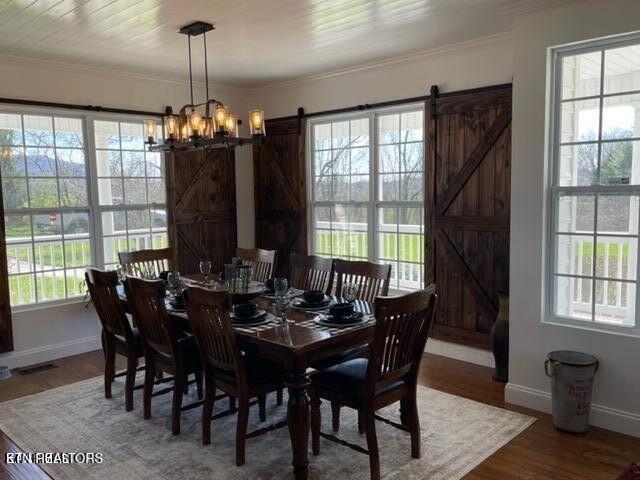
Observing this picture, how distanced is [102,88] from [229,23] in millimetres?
2055

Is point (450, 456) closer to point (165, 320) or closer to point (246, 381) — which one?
point (246, 381)

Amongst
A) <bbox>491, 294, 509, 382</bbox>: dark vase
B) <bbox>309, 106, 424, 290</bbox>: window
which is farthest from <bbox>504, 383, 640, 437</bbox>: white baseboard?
<bbox>309, 106, 424, 290</bbox>: window

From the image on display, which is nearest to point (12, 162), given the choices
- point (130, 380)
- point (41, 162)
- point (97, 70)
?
point (41, 162)

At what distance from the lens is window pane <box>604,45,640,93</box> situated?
3.18 meters

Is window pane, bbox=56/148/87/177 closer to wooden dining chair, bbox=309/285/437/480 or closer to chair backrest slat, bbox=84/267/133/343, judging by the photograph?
chair backrest slat, bbox=84/267/133/343

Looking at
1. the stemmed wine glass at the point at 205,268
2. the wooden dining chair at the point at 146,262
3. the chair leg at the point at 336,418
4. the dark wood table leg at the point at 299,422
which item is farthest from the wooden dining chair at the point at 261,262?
the dark wood table leg at the point at 299,422

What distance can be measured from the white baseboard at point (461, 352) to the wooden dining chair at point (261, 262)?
1683 mm

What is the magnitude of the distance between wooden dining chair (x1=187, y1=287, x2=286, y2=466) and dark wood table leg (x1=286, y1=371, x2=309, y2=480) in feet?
0.89

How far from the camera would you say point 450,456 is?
3018 mm

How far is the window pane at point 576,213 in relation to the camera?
3.41 metres

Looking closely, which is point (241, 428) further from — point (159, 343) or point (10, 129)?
point (10, 129)

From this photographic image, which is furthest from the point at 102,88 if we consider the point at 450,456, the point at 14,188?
the point at 450,456

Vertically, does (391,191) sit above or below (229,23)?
below

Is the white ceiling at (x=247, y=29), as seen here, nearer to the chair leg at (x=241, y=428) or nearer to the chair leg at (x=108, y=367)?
the chair leg at (x=108, y=367)
